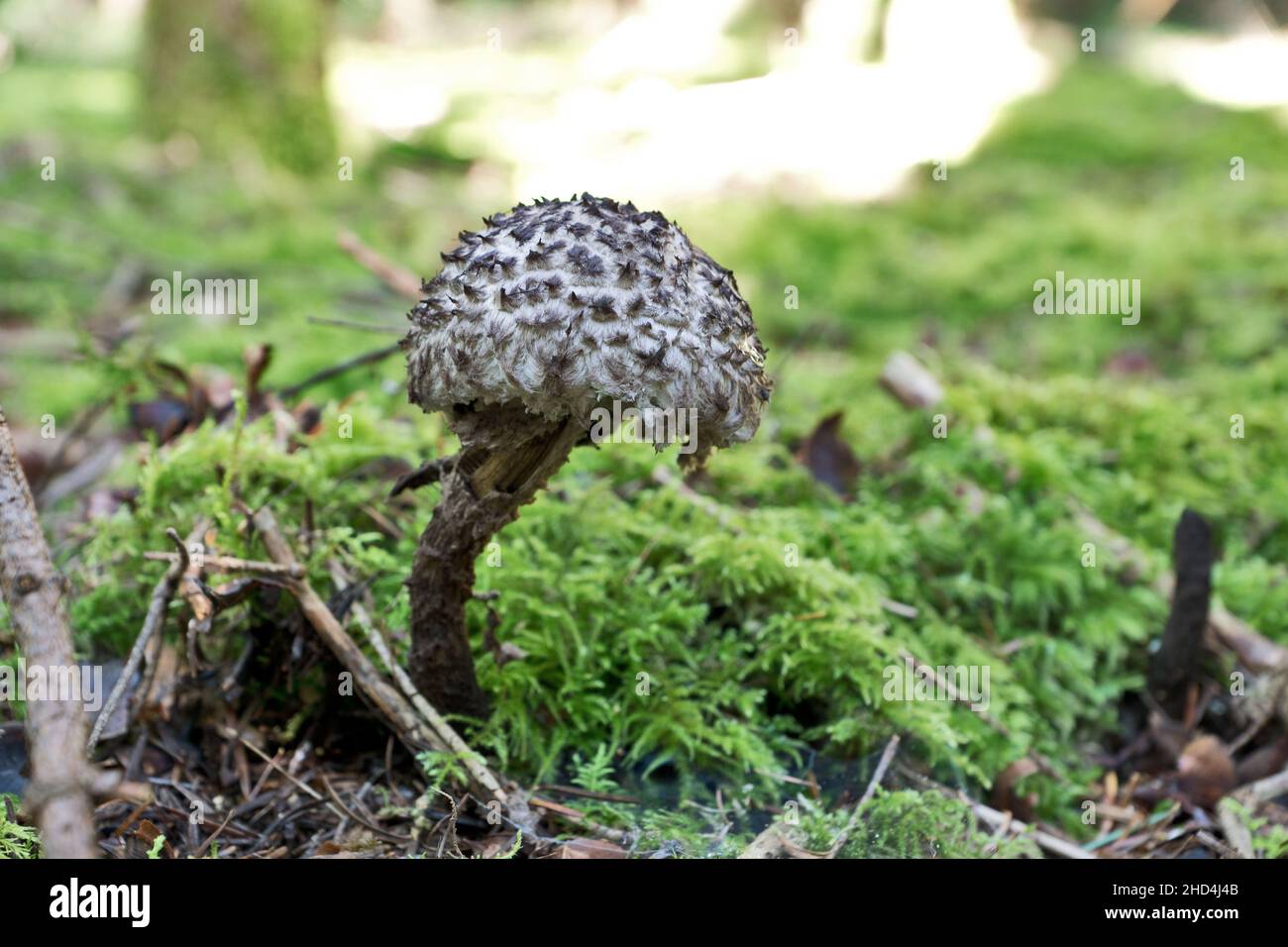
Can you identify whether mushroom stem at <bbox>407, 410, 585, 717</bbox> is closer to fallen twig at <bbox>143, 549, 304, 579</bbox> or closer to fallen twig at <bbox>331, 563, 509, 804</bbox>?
fallen twig at <bbox>331, 563, 509, 804</bbox>

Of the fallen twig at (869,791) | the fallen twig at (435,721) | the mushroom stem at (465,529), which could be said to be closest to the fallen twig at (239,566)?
the fallen twig at (435,721)

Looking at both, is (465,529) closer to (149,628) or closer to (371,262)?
(149,628)

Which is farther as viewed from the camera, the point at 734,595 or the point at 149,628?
the point at 734,595

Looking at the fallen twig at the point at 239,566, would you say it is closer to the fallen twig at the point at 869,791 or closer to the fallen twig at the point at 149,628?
the fallen twig at the point at 149,628

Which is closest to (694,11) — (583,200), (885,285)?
(885,285)

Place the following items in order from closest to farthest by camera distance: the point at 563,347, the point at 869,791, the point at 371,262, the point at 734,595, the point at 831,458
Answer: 1. the point at 563,347
2. the point at 869,791
3. the point at 734,595
4. the point at 831,458
5. the point at 371,262

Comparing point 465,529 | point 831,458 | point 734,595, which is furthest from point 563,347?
point 831,458

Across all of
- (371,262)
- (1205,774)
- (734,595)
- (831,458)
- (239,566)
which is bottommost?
(1205,774)
